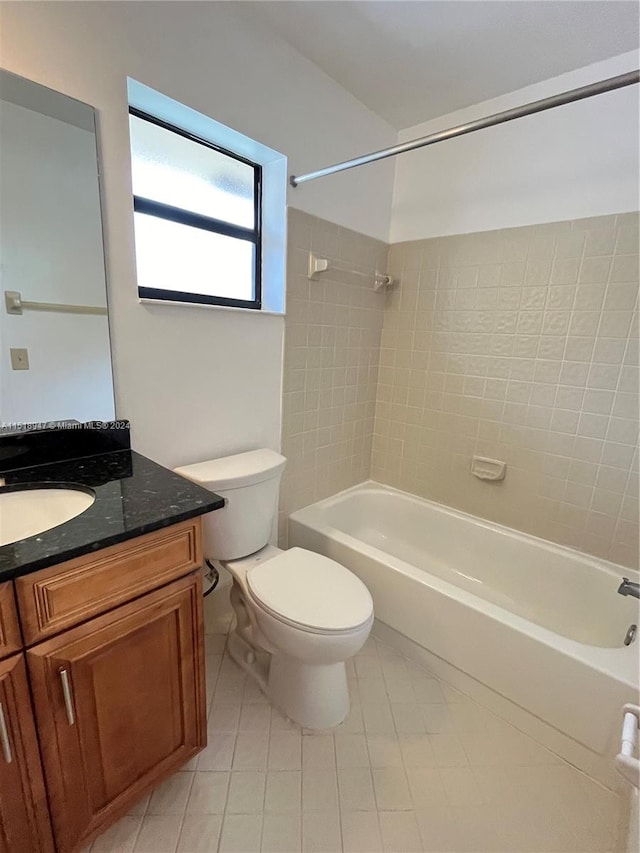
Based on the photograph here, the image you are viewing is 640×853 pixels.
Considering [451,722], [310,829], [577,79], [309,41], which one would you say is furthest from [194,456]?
[577,79]

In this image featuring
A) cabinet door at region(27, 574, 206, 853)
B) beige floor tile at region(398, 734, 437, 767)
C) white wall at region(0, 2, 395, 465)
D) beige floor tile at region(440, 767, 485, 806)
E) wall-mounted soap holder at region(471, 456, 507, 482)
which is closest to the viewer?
cabinet door at region(27, 574, 206, 853)

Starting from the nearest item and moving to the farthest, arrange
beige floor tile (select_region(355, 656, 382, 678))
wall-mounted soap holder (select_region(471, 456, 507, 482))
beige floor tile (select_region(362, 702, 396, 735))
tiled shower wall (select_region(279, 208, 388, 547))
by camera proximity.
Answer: beige floor tile (select_region(362, 702, 396, 735))
beige floor tile (select_region(355, 656, 382, 678))
tiled shower wall (select_region(279, 208, 388, 547))
wall-mounted soap holder (select_region(471, 456, 507, 482))

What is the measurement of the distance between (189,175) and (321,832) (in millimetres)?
2190

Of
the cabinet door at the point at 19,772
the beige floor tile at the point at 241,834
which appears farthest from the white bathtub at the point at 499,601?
the cabinet door at the point at 19,772

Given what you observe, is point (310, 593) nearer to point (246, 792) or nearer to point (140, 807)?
point (246, 792)

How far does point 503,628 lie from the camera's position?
4.49ft

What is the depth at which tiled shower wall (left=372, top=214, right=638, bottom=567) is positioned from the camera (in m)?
1.64

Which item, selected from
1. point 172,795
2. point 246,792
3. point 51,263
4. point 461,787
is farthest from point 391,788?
point 51,263

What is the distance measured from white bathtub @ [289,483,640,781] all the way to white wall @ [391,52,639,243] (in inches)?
58.4

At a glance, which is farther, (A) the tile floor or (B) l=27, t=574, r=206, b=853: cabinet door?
(A) the tile floor

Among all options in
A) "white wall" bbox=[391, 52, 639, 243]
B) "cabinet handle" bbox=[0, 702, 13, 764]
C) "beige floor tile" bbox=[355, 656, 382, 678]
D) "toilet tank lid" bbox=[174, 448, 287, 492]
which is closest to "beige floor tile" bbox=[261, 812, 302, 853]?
"beige floor tile" bbox=[355, 656, 382, 678]

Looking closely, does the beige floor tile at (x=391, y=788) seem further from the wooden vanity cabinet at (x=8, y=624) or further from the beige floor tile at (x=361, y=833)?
the wooden vanity cabinet at (x=8, y=624)

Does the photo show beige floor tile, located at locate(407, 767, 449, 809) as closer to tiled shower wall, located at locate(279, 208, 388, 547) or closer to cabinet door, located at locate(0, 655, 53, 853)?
cabinet door, located at locate(0, 655, 53, 853)

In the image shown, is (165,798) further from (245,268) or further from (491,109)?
(491,109)
